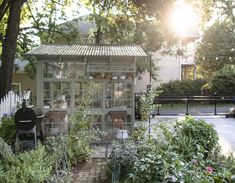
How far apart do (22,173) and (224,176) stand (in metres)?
2.77

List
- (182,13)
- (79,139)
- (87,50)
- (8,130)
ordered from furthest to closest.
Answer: (182,13) < (87,50) < (8,130) < (79,139)

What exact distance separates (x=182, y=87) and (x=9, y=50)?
52.7 feet

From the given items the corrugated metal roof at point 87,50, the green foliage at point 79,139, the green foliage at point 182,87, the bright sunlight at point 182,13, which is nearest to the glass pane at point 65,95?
the corrugated metal roof at point 87,50

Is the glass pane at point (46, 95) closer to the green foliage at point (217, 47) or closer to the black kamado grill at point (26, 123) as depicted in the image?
the black kamado grill at point (26, 123)

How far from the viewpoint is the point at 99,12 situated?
15070mm

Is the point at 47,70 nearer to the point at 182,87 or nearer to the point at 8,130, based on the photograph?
the point at 8,130

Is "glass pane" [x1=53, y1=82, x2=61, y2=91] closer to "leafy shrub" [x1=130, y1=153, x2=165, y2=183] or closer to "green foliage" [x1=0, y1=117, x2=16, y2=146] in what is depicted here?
"green foliage" [x1=0, y1=117, x2=16, y2=146]

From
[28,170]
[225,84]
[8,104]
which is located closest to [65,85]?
[8,104]

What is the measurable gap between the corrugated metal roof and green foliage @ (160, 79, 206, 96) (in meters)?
14.0

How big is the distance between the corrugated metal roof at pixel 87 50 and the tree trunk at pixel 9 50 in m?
1.56

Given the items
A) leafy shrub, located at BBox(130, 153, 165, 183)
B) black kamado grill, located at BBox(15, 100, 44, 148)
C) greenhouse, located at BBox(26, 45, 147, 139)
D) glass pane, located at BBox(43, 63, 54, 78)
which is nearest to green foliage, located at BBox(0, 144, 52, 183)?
leafy shrub, located at BBox(130, 153, 165, 183)

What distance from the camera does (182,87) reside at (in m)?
23.6

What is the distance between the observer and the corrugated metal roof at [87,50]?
326 inches

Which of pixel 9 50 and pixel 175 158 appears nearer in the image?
pixel 175 158
